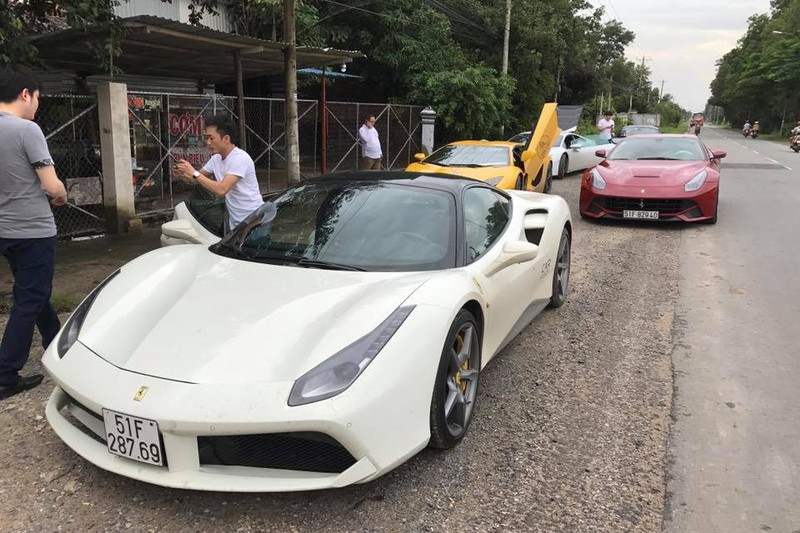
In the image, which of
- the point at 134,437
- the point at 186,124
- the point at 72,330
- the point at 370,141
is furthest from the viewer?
the point at 370,141

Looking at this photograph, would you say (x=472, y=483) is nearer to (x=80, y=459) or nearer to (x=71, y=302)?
(x=80, y=459)

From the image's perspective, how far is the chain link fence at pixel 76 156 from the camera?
26.7ft

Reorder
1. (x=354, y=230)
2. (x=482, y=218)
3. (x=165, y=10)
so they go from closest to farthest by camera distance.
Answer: (x=354, y=230) → (x=482, y=218) → (x=165, y=10)

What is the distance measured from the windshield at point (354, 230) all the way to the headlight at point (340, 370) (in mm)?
701

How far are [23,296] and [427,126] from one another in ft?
50.5

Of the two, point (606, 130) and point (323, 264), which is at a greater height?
point (606, 130)

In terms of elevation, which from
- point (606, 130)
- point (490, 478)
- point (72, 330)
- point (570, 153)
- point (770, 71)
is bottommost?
point (490, 478)

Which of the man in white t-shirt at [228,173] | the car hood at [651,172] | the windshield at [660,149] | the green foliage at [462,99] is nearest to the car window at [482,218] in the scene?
the man in white t-shirt at [228,173]

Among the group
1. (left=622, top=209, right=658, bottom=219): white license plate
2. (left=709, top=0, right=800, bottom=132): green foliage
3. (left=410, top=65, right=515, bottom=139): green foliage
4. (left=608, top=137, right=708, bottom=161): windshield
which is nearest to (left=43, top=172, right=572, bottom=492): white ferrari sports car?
(left=622, top=209, right=658, bottom=219): white license plate

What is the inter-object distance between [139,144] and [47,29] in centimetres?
225

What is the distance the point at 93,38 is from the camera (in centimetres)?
805

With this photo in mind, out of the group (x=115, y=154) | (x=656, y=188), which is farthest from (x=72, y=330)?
(x=656, y=188)

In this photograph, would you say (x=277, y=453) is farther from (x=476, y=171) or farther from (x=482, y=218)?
(x=476, y=171)

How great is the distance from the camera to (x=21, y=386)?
11.8ft
